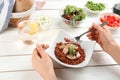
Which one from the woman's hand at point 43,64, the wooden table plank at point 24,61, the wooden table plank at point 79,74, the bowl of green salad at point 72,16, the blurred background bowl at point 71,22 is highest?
the bowl of green salad at point 72,16

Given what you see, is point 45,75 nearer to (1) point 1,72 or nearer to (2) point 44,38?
(1) point 1,72

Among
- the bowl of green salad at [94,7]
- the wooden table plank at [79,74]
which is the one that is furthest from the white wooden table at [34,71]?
the bowl of green salad at [94,7]

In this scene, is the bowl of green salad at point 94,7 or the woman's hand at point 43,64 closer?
the woman's hand at point 43,64

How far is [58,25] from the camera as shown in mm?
1303

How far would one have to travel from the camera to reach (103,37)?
115 centimetres

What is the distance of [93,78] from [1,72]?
36 centimetres

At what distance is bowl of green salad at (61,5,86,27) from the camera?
50.2 inches

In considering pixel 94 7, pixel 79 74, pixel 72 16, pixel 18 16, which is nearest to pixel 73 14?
pixel 72 16

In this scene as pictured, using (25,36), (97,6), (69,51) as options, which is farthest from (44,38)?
(97,6)

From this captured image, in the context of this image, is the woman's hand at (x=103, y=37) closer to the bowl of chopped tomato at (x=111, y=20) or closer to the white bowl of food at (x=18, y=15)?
the bowl of chopped tomato at (x=111, y=20)

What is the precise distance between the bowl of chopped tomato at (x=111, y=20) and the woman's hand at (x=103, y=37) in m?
0.11

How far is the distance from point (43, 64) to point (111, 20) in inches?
20.9

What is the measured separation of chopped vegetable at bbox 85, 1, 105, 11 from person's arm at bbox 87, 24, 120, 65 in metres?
0.26

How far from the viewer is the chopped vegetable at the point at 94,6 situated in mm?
1420
